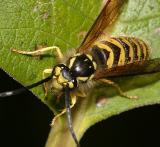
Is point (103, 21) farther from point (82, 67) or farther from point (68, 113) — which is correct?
point (68, 113)

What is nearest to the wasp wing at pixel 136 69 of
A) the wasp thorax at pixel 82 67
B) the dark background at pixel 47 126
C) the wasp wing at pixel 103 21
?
the wasp thorax at pixel 82 67

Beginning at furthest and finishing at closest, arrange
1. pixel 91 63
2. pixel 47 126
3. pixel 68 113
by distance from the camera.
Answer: pixel 47 126
pixel 91 63
pixel 68 113

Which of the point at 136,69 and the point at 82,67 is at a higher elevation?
the point at 82,67

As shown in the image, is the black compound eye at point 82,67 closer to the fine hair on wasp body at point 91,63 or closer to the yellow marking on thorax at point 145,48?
the fine hair on wasp body at point 91,63

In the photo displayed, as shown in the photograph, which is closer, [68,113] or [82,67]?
[68,113]

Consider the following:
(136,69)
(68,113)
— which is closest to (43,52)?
(68,113)
